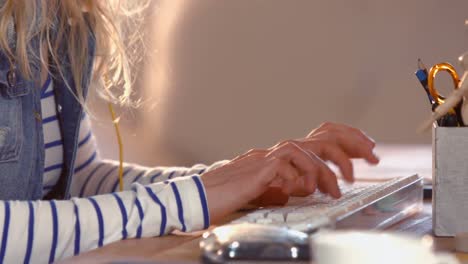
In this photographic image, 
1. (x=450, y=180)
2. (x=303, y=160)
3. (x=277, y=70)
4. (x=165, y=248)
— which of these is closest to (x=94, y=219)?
(x=165, y=248)

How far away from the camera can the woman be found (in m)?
0.94

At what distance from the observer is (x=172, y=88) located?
1786 millimetres

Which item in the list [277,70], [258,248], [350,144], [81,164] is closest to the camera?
[258,248]

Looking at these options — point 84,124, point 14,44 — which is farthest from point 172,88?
point 14,44

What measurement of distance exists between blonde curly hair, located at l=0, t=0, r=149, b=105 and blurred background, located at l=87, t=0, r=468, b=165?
0.24 m

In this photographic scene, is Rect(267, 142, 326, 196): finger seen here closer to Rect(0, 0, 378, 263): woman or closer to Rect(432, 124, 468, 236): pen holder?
Rect(0, 0, 378, 263): woman

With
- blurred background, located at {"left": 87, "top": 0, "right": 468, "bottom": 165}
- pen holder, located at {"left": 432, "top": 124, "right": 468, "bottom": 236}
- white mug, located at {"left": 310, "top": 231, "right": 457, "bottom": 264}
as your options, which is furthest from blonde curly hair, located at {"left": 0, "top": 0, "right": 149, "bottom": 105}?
white mug, located at {"left": 310, "top": 231, "right": 457, "bottom": 264}

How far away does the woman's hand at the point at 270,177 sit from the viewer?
98cm

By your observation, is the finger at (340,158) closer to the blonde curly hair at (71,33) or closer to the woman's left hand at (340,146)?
the woman's left hand at (340,146)

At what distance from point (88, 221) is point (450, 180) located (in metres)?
0.37

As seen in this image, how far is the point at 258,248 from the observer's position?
0.62 m

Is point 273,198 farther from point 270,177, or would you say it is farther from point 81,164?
point 81,164

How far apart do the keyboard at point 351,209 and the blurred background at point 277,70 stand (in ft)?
1.27

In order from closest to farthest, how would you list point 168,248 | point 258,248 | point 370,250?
point 370,250 → point 258,248 → point 168,248
